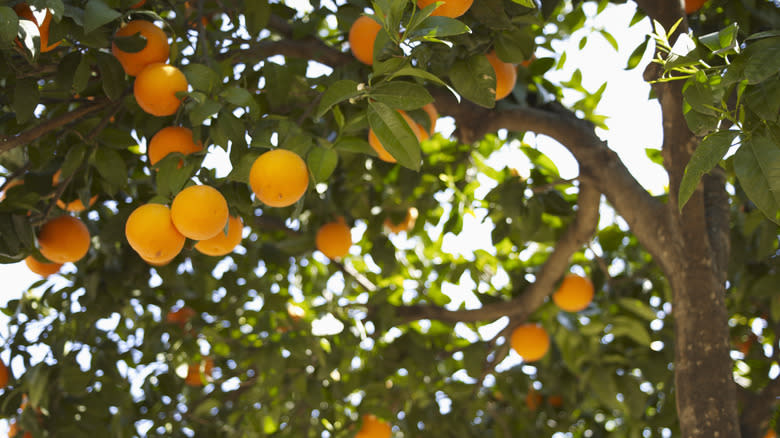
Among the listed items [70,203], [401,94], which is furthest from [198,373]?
[401,94]

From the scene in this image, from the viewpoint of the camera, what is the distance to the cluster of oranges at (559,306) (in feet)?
9.19

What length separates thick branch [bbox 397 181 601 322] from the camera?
242 centimetres

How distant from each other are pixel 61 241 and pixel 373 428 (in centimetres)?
164

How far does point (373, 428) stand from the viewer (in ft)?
9.85

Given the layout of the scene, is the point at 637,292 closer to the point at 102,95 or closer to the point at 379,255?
the point at 379,255

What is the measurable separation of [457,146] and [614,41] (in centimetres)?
79

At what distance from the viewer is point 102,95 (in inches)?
77.6

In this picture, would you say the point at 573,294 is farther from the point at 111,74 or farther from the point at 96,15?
the point at 96,15

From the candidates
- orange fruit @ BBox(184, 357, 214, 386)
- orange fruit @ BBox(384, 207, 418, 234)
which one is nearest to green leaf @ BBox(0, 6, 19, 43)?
orange fruit @ BBox(384, 207, 418, 234)

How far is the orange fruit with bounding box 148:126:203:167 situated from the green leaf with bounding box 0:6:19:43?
0.46 metres

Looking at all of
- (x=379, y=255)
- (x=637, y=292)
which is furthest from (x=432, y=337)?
(x=637, y=292)

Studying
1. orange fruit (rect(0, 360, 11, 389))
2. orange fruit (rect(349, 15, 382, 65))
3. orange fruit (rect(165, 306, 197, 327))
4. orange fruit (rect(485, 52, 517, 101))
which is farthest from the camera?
orange fruit (rect(165, 306, 197, 327))

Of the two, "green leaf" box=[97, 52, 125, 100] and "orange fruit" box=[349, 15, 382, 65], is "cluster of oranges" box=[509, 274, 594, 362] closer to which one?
"orange fruit" box=[349, 15, 382, 65]

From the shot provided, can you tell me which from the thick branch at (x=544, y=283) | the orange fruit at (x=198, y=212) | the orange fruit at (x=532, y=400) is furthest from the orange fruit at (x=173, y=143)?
the orange fruit at (x=532, y=400)
